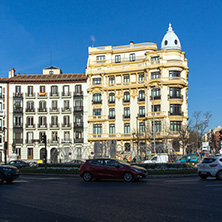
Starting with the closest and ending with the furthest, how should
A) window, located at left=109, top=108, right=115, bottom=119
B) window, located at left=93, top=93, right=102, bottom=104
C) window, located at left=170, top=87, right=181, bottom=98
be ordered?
window, located at left=170, top=87, right=181, bottom=98 → window, located at left=109, top=108, right=115, bottom=119 → window, located at left=93, top=93, right=102, bottom=104

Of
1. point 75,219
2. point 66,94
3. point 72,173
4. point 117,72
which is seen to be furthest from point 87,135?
point 75,219

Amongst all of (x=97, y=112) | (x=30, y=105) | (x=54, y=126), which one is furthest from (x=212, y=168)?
(x=30, y=105)

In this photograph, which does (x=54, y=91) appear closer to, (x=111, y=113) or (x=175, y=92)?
(x=111, y=113)

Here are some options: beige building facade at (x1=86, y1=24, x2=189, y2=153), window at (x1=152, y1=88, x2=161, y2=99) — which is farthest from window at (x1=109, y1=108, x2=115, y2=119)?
window at (x1=152, y1=88, x2=161, y2=99)

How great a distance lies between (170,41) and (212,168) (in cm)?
4419

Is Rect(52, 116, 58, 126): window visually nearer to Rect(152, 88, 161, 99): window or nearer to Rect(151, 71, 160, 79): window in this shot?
Rect(152, 88, 161, 99): window

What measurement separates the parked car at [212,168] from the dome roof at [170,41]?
42.7m

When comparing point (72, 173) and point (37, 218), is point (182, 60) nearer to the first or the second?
point (72, 173)

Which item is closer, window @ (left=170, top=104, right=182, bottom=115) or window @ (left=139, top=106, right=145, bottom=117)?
window @ (left=170, top=104, right=182, bottom=115)

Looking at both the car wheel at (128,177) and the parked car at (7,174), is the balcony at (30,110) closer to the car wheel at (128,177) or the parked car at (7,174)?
the parked car at (7,174)

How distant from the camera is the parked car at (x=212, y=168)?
22219mm

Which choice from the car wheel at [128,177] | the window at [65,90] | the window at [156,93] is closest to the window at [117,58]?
the window at [156,93]

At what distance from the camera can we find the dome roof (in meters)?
62.8

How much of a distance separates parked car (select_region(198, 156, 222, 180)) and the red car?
13.6 ft
